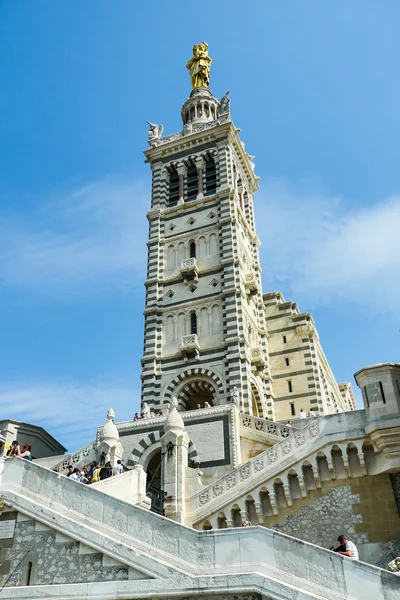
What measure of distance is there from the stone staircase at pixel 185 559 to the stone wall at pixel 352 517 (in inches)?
314

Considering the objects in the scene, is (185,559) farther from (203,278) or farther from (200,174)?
(200,174)

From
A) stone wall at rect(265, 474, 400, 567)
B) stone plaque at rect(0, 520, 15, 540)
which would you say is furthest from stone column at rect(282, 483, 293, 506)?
stone plaque at rect(0, 520, 15, 540)

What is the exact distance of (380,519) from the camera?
17.0 meters

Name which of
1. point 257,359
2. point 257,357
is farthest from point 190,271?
point 257,359

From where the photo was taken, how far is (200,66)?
50.5 meters

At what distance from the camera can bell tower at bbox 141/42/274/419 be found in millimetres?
31891

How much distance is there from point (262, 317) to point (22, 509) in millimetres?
27856

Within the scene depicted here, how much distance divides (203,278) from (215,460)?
13.2 m

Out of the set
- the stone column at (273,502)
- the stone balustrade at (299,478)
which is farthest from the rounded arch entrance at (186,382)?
the stone column at (273,502)

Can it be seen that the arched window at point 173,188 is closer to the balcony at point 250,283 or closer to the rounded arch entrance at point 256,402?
the balcony at point 250,283

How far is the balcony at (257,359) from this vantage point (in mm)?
33156

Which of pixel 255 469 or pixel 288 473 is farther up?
pixel 255 469

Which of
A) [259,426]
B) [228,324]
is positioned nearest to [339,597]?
[259,426]

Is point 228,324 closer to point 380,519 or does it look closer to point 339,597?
point 380,519
